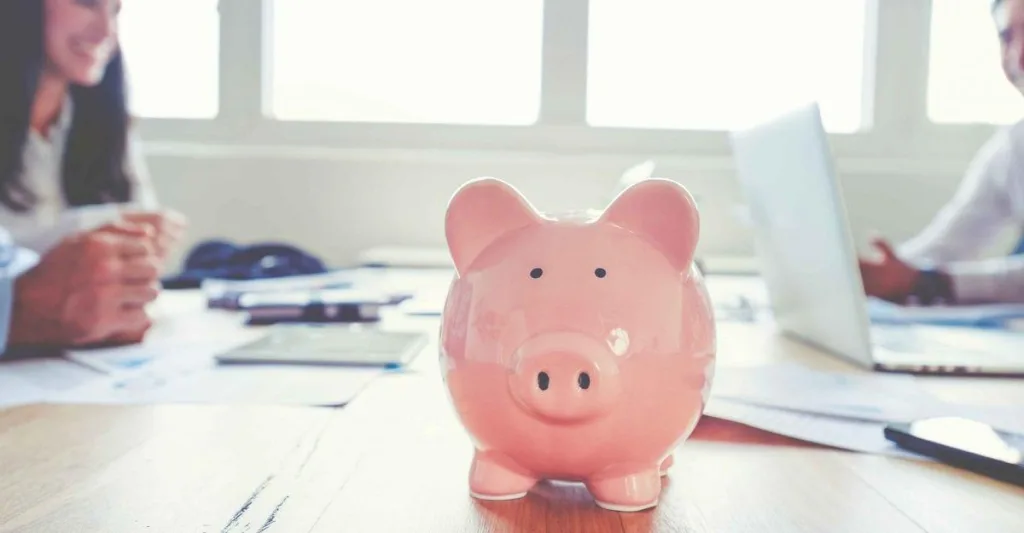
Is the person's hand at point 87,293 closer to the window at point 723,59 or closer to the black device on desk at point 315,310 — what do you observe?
the black device on desk at point 315,310

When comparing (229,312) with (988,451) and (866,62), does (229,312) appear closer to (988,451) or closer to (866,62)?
A: (988,451)

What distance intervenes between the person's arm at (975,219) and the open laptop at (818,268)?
741 mm

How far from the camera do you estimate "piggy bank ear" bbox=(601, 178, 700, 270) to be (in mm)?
373

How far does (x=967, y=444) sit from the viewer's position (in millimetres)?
454

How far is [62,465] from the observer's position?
1.36 feet

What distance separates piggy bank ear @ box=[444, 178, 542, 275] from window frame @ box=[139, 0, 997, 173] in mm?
1716

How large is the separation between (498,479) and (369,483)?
7 cm

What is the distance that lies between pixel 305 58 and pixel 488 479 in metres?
2.08

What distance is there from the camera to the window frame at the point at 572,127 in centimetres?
210

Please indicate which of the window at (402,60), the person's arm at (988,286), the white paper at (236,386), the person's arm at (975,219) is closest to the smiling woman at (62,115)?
the window at (402,60)

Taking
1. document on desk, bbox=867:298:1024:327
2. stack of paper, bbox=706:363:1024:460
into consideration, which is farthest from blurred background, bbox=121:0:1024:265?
stack of paper, bbox=706:363:1024:460

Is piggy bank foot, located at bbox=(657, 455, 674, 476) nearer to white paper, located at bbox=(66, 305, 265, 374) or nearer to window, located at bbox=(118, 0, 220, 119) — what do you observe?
white paper, located at bbox=(66, 305, 265, 374)

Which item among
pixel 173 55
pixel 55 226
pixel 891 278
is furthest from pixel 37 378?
pixel 173 55

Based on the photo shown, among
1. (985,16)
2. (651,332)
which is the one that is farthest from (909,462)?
(985,16)
